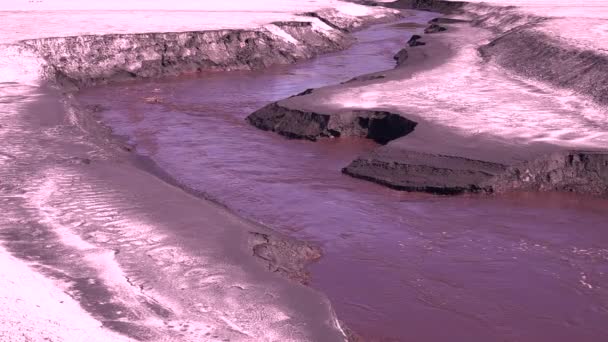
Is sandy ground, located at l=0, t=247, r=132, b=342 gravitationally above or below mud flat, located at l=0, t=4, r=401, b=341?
above

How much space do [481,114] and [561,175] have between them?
2.60m

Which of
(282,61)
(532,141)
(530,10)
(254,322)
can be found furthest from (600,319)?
(530,10)

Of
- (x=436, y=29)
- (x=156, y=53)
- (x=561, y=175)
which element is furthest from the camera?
(x=436, y=29)

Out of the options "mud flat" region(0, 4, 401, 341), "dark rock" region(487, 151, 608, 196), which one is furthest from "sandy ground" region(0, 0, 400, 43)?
"dark rock" region(487, 151, 608, 196)

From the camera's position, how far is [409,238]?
24.9ft

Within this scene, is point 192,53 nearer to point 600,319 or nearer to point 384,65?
point 384,65

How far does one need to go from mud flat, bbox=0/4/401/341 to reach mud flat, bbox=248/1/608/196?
2.72 metres

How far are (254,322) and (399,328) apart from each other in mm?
1405

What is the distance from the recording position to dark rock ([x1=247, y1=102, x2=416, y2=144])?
11.5m

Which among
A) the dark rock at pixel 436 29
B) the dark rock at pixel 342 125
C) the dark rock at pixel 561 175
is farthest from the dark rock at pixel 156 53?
the dark rock at pixel 561 175

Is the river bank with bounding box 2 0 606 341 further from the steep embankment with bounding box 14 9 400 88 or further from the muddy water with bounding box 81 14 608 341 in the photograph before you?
the steep embankment with bounding box 14 9 400 88

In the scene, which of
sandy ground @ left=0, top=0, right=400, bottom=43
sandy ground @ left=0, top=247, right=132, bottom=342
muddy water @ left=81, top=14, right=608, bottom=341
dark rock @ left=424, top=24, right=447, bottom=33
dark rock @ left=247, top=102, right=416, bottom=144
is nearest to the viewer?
sandy ground @ left=0, top=247, right=132, bottom=342

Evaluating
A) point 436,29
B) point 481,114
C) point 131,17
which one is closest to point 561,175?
point 481,114

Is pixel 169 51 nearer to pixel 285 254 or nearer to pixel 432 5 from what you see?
pixel 285 254
